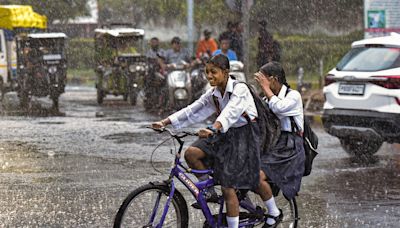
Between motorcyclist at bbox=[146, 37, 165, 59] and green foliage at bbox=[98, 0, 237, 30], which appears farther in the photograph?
green foliage at bbox=[98, 0, 237, 30]

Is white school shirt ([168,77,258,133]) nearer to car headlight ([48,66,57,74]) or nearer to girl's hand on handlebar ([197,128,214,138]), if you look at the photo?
girl's hand on handlebar ([197,128,214,138])

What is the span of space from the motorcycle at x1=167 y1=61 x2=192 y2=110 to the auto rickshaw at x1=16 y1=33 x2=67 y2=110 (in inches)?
112

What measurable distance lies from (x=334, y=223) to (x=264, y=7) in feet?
93.8

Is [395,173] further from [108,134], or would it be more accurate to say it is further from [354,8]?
[354,8]

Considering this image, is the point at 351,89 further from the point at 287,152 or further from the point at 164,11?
the point at 164,11

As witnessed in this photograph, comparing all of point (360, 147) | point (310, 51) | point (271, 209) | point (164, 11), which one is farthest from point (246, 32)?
point (164, 11)

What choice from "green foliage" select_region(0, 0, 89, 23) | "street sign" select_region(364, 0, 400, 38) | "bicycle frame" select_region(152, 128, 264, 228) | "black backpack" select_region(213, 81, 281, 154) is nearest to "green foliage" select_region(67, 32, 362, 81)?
"green foliage" select_region(0, 0, 89, 23)

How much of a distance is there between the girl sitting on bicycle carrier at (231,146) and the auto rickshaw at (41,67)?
14.8 meters

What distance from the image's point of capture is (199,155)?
6.61m

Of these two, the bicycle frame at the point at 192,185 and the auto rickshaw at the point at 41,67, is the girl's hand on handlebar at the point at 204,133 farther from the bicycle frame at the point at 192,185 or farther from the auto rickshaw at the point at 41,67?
the auto rickshaw at the point at 41,67

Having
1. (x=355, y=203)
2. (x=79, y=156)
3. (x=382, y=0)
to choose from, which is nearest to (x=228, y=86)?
(x=355, y=203)

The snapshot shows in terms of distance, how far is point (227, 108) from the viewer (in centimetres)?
645

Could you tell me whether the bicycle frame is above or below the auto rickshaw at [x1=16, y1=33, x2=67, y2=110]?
above

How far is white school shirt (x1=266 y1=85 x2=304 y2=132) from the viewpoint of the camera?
6918 mm
